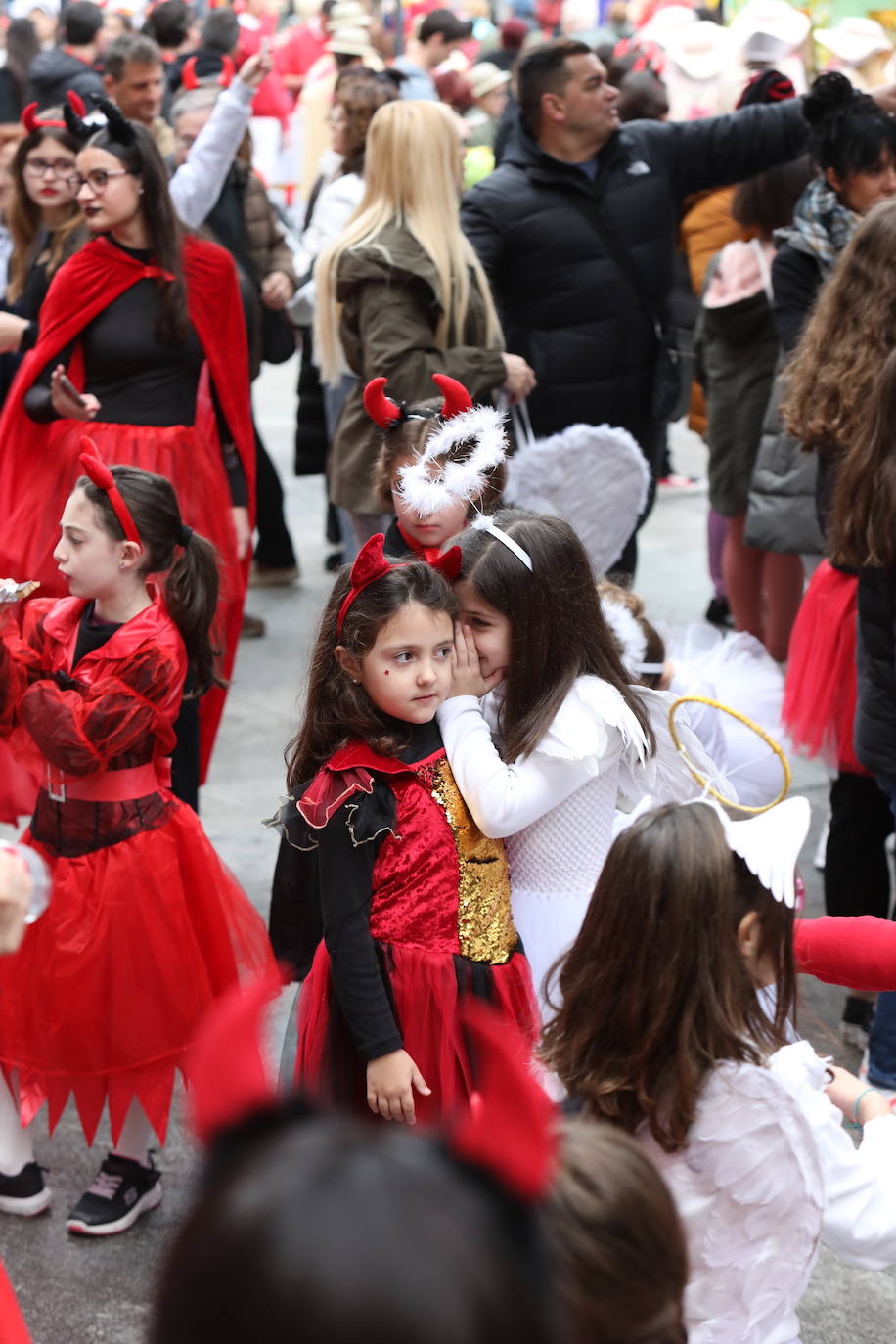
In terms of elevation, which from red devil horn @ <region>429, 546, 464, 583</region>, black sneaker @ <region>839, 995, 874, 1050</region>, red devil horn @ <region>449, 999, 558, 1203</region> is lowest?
black sneaker @ <region>839, 995, 874, 1050</region>

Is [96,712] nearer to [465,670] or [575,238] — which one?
[465,670]

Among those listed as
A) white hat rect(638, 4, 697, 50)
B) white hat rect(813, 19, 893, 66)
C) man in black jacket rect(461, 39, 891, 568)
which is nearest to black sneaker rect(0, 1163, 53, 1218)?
man in black jacket rect(461, 39, 891, 568)

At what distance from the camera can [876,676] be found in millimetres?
3258

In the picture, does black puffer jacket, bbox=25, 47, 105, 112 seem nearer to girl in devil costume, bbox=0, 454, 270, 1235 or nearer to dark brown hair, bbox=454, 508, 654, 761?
girl in devil costume, bbox=0, 454, 270, 1235

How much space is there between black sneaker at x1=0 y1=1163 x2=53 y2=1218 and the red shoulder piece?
1.23 meters

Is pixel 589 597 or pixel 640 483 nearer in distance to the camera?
pixel 589 597

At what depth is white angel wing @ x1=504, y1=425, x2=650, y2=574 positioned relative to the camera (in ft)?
13.0

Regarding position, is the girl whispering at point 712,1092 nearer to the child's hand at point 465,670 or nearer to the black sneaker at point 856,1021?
the child's hand at point 465,670

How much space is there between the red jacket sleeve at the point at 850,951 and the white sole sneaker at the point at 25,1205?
171 centimetres

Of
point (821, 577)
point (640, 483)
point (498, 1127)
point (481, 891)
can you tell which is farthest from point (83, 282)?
point (498, 1127)

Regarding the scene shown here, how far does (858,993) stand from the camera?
3658mm

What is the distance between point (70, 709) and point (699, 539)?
5.42 m

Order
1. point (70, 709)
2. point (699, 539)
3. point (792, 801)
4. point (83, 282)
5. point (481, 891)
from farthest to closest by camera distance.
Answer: point (699, 539) → point (83, 282) → point (70, 709) → point (481, 891) → point (792, 801)

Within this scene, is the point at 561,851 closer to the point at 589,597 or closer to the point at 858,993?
the point at 589,597
